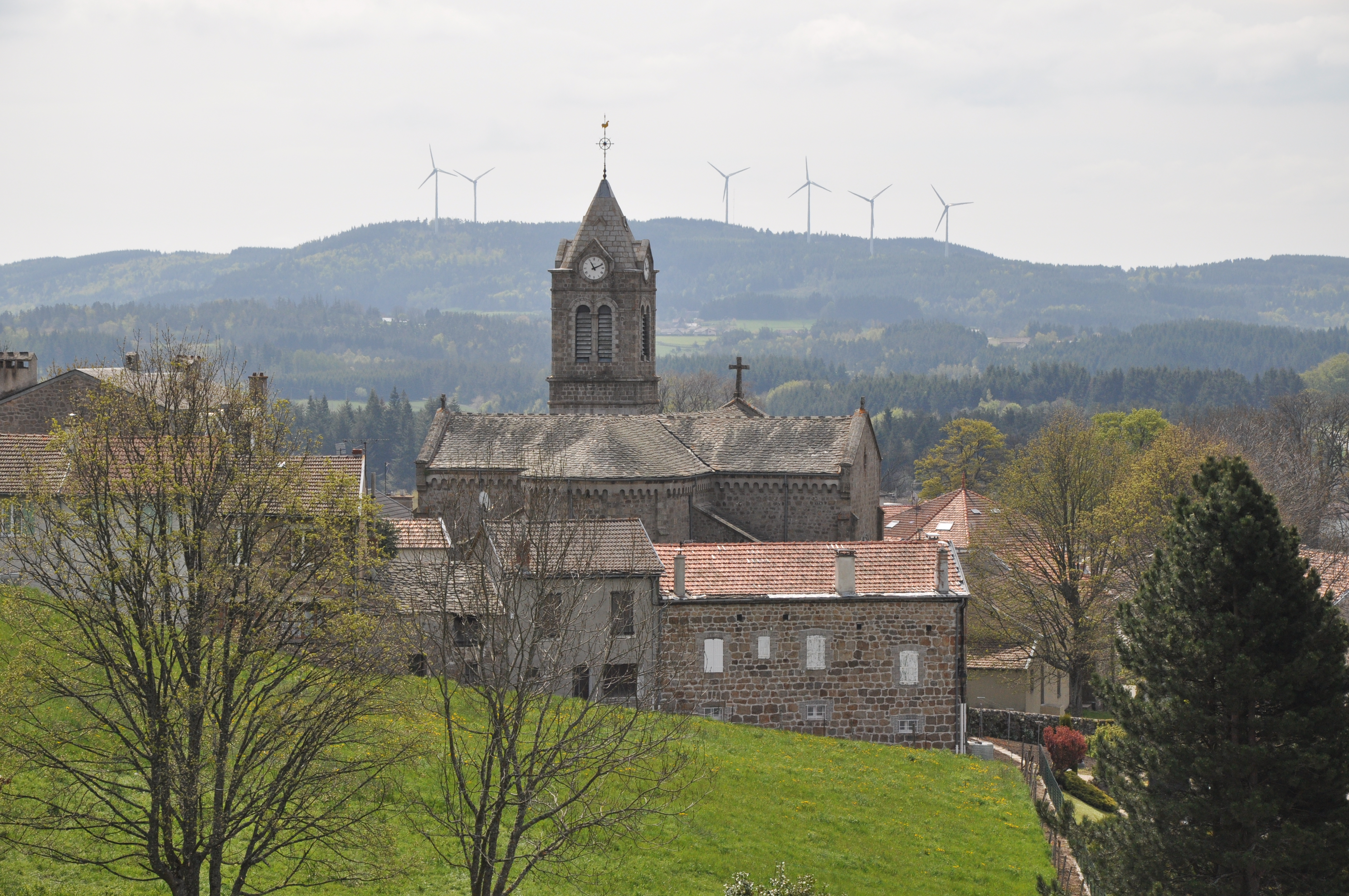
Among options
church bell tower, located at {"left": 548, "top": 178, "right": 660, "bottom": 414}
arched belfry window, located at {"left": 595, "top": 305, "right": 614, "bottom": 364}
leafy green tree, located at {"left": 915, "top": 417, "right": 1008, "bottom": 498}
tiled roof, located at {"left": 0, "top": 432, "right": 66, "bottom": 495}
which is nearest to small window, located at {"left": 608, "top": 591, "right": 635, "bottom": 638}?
tiled roof, located at {"left": 0, "top": 432, "right": 66, "bottom": 495}

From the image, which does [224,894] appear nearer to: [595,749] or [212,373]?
[595,749]

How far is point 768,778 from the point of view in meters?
31.7

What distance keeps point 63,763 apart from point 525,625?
15.0 m

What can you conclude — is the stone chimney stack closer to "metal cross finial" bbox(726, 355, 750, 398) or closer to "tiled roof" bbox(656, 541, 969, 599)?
"metal cross finial" bbox(726, 355, 750, 398)

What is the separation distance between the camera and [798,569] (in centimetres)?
3953

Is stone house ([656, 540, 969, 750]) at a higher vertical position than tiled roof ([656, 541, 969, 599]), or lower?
lower

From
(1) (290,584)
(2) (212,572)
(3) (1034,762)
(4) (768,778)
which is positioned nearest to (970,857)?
(4) (768,778)

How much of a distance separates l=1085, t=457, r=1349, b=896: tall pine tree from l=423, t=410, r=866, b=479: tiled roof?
952 inches

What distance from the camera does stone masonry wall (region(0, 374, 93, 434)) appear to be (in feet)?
172

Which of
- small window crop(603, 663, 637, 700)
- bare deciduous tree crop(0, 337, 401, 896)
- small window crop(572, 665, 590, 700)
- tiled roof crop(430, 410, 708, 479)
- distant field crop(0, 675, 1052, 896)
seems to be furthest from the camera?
tiled roof crop(430, 410, 708, 479)

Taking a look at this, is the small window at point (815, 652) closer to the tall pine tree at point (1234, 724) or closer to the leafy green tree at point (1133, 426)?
the tall pine tree at point (1234, 724)

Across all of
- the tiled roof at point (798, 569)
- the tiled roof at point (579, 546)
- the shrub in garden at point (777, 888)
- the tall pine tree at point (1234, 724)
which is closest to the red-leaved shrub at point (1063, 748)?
the tiled roof at point (798, 569)

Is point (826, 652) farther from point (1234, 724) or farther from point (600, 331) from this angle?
point (600, 331)

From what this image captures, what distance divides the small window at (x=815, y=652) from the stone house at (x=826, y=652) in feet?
0.09
